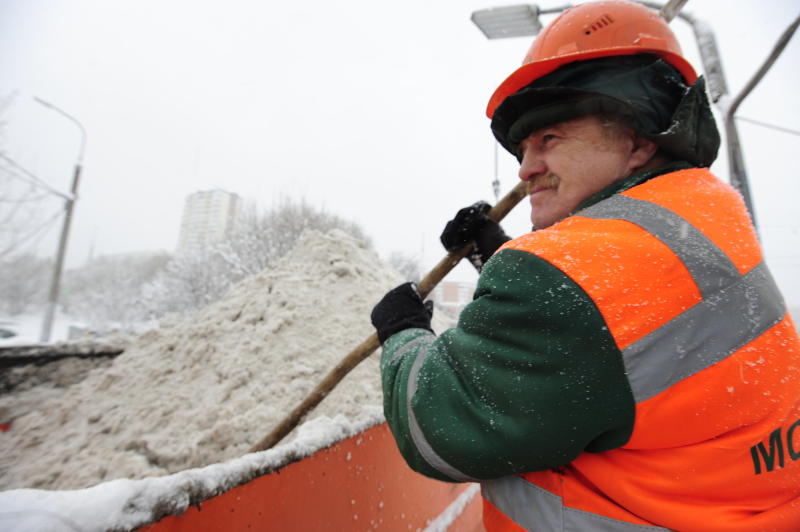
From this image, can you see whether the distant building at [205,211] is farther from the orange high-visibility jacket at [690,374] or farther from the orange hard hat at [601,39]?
the orange high-visibility jacket at [690,374]

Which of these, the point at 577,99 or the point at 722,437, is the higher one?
the point at 577,99

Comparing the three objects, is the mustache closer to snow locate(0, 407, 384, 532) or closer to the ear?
the ear

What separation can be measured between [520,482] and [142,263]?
60.4 meters

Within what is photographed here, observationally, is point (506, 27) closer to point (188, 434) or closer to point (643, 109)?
point (643, 109)

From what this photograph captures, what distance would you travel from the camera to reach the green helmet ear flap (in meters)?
1.04

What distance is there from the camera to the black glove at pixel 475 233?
7.13 feet

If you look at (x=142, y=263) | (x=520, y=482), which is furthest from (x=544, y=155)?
(x=142, y=263)

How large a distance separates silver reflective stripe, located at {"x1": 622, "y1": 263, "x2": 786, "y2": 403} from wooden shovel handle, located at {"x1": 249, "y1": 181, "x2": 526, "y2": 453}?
Answer: 1.40m

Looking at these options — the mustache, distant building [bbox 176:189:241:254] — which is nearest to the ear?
the mustache

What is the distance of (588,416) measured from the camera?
0.78 metres

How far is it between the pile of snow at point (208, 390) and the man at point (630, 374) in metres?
Answer: 0.98

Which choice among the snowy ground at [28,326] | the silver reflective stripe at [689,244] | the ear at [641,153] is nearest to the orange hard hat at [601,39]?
the ear at [641,153]

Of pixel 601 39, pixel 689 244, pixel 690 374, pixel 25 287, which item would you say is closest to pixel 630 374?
pixel 690 374

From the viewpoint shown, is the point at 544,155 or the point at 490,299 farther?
the point at 544,155
